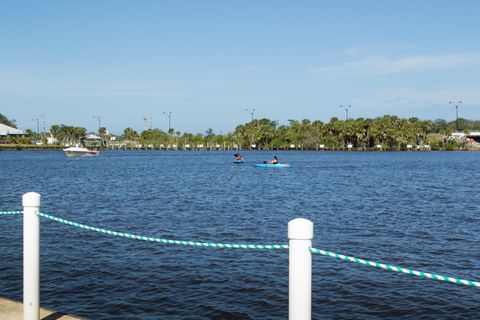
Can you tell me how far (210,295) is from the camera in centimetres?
1295

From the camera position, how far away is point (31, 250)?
263 inches

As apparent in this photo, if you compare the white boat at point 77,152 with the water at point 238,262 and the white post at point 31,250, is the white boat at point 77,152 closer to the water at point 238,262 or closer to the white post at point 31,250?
the water at point 238,262

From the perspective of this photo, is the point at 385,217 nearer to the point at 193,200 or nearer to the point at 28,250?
the point at 193,200

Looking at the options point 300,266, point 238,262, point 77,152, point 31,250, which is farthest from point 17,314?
point 77,152

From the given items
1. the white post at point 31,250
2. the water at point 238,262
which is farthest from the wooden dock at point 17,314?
the water at point 238,262

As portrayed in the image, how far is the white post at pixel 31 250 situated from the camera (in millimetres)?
6520

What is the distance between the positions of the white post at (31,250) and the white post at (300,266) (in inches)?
131

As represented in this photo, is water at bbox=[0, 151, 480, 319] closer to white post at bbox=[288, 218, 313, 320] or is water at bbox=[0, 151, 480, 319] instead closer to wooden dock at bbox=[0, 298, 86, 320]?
wooden dock at bbox=[0, 298, 86, 320]

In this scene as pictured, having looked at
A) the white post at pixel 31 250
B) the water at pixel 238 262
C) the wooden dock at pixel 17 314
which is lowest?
the water at pixel 238 262

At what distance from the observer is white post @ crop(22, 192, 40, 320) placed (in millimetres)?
6520

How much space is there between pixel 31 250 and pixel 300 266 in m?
3.56

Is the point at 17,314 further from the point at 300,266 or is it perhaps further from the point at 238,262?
the point at 238,262

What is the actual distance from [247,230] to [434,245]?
7.64m

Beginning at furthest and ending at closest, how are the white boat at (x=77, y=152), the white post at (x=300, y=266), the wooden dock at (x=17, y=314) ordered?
the white boat at (x=77, y=152)
the wooden dock at (x=17, y=314)
the white post at (x=300, y=266)
